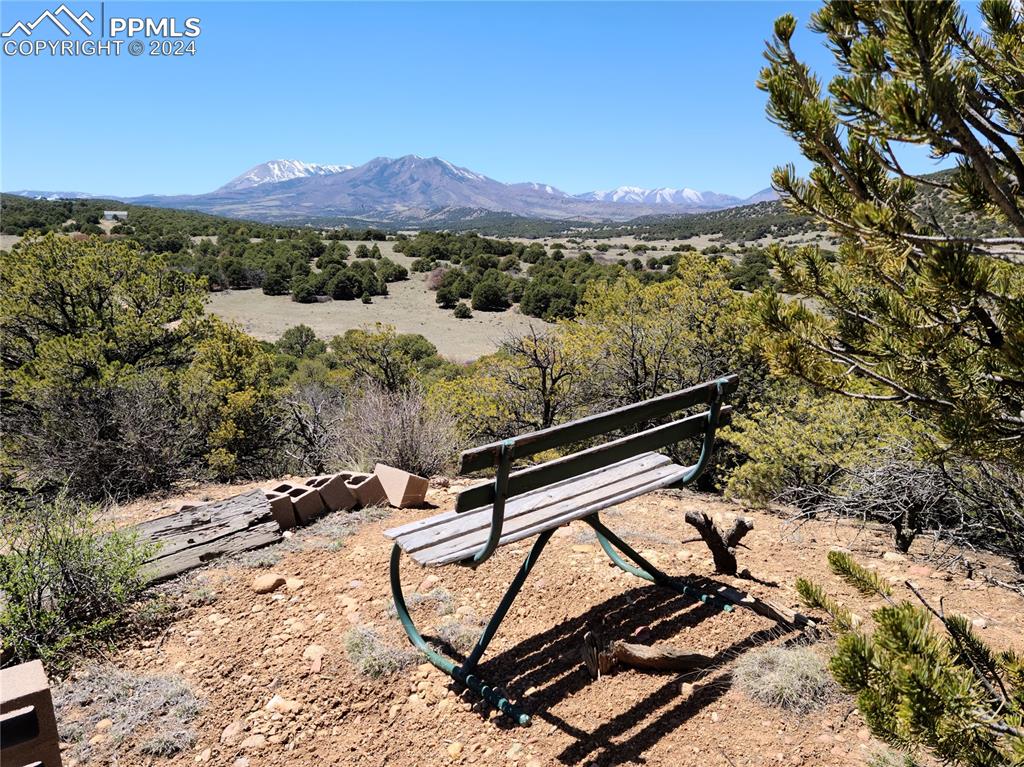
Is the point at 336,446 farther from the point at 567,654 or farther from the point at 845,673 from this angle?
the point at 845,673

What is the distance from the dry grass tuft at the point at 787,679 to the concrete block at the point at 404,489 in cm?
334

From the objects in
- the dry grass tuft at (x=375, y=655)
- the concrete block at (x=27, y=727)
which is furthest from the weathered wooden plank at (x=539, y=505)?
the concrete block at (x=27, y=727)

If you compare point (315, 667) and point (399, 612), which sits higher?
point (399, 612)

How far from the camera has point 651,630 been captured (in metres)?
3.54

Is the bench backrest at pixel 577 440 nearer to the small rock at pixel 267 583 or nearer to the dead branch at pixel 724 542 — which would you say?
the dead branch at pixel 724 542

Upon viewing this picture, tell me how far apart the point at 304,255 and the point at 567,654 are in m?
44.9

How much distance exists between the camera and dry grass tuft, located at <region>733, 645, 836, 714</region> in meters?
2.79

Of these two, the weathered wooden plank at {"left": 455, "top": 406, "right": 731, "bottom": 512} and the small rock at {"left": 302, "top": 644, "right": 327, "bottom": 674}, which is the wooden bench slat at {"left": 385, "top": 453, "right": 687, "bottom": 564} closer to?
the weathered wooden plank at {"left": 455, "top": 406, "right": 731, "bottom": 512}

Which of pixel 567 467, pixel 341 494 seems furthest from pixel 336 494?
pixel 567 467

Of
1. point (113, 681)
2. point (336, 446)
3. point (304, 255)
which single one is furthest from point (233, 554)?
point (304, 255)

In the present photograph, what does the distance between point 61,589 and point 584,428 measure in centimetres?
349

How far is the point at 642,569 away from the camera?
4023 mm

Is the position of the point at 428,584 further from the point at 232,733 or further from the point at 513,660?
the point at 232,733

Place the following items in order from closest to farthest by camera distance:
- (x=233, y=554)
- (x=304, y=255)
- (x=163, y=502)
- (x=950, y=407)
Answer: (x=950, y=407), (x=233, y=554), (x=163, y=502), (x=304, y=255)
